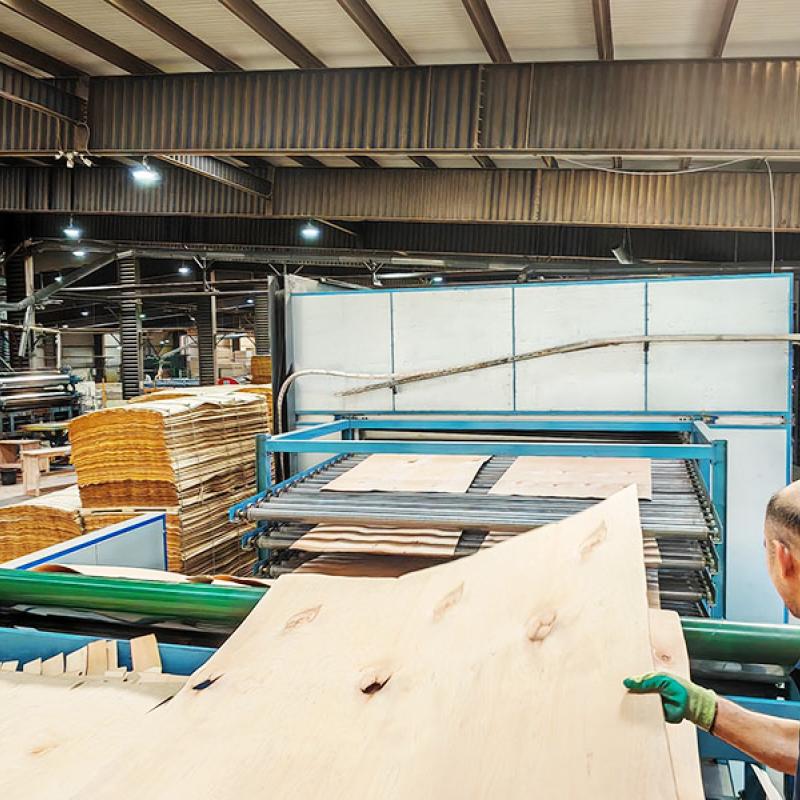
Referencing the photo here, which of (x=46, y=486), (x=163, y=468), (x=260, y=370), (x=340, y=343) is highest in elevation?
(x=340, y=343)


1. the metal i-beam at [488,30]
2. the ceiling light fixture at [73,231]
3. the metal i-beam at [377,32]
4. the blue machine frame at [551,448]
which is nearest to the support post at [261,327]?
the ceiling light fixture at [73,231]

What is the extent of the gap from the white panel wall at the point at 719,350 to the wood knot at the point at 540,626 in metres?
4.11

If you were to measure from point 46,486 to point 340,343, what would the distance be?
7.66 m

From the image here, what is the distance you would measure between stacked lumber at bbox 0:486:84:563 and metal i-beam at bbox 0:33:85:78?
3.29 m

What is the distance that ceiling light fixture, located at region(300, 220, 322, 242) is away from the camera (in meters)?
9.94

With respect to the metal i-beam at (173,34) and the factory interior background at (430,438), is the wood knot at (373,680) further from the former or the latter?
the metal i-beam at (173,34)

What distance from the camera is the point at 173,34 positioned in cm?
481

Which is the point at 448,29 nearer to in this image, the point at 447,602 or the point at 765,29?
the point at 765,29

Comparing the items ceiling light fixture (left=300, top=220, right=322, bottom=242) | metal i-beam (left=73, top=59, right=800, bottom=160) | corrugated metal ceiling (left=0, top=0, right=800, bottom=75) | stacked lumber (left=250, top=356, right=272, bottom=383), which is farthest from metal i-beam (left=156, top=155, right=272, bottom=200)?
stacked lumber (left=250, top=356, right=272, bottom=383)

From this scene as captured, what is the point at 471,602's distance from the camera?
1591mm

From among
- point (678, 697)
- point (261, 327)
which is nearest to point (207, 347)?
point (261, 327)

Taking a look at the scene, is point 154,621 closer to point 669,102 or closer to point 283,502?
point 283,502

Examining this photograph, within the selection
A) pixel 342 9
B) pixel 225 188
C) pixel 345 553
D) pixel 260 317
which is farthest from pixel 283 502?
pixel 260 317

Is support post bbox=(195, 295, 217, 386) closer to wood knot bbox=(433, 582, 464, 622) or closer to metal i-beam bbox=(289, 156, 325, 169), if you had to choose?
metal i-beam bbox=(289, 156, 325, 169)
